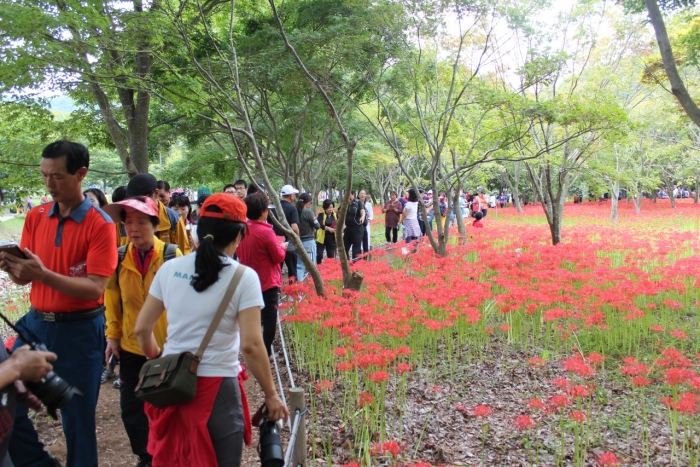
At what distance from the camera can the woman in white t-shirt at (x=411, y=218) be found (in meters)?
12.1

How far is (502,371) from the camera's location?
5.37m

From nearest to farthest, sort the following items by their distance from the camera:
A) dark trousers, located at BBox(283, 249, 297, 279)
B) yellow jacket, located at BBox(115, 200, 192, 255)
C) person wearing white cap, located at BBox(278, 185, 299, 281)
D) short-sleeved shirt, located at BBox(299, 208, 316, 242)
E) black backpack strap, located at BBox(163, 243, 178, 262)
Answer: black backpack strap, located at BBox(163, 243, 178, 262) < yellow jacket, located at BBox(115, 200, 192, 255) < person wearing white cap, located at BBox(278, 185, 299, 281) < dark trousers, located at BBox(283, 249, 297, 279) < short-sleeved shirt, located at BBox(299, 208, 316, 242)

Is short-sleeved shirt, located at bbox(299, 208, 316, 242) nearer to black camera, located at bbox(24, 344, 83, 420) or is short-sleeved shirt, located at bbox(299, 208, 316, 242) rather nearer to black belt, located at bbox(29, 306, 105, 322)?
black belt, located at bbox(29, 306, 105, 322)

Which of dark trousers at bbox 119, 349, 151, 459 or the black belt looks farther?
dark trousers at bbox 119, 349, 151, 459

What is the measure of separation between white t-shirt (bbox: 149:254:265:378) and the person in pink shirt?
8.00ft

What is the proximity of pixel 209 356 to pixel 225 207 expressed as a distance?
0.66 meters

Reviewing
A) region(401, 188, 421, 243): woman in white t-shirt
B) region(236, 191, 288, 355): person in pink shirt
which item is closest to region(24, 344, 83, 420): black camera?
region(236, 191, 288, 355): person in pink shirt

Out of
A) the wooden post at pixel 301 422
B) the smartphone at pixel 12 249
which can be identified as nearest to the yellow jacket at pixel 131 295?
the smartphone at pixel 12 249

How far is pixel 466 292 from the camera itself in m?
5.91

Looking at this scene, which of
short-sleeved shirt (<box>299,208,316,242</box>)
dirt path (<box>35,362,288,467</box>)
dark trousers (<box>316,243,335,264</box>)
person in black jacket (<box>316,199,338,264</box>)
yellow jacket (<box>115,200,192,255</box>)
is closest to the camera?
dirt path (<box>35,362,288,467</box>)

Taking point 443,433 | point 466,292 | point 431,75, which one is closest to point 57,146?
point 443,433

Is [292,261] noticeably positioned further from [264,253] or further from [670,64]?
[670,64]

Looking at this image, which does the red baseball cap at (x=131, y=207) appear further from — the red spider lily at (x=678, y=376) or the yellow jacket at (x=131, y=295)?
the red spider lily at (x=678, y=376)

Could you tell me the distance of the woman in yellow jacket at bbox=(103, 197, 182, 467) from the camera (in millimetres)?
3004
